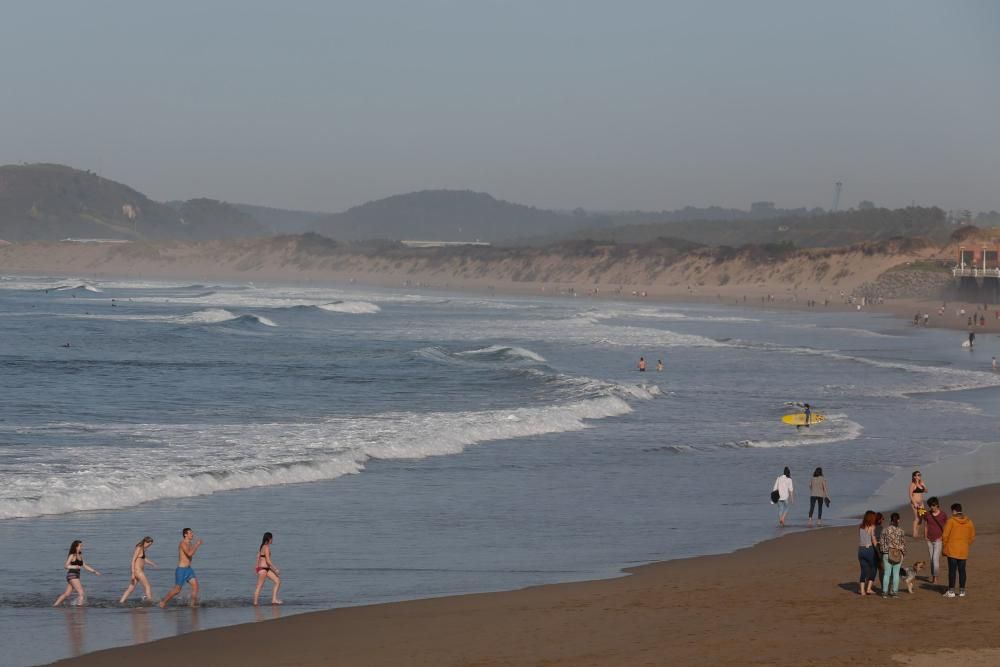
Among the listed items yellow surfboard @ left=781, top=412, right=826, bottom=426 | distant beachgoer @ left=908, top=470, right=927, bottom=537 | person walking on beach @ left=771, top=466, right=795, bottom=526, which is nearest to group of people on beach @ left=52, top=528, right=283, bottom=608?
person walking on beach @ left=771, top=466, right=795, bottom=526

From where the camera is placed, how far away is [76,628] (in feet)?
43.4

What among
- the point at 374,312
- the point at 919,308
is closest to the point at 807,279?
the point at 919,308

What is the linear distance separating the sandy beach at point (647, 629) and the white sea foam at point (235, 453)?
8170 millimetres

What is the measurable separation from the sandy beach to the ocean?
80 centimetres

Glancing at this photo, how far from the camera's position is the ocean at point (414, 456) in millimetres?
16188

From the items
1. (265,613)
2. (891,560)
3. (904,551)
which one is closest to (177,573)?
(265,613)

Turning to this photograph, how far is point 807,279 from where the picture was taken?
136 m

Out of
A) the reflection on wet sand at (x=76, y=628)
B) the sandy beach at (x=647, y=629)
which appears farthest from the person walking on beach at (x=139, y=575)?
the sandy beach at (x=647, y=629)

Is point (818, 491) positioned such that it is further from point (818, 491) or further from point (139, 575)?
point (139, 575)

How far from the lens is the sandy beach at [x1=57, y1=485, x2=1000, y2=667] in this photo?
37.8ft

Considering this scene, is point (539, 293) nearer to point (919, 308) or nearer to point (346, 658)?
point (919, 308)

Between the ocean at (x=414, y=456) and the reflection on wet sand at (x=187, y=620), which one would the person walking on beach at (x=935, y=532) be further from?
the reflection on wet sand at (x=187, y=620)

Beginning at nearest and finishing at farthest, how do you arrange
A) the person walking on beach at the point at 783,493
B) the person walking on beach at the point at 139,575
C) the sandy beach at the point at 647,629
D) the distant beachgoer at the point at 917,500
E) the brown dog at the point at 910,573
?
the sandy beach at the point at 647,629 → the brown dog at the point at 910,573 → the person walking on beach at the point at 139,575 → the distant beachgoer at the point at 917,500 → the person walking on beach at the point at 783,493

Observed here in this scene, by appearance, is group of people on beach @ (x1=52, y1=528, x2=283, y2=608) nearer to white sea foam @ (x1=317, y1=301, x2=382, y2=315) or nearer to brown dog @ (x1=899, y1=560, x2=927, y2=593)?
brown dog @ (x1=899, y1=560, x2=927, y2=593)
